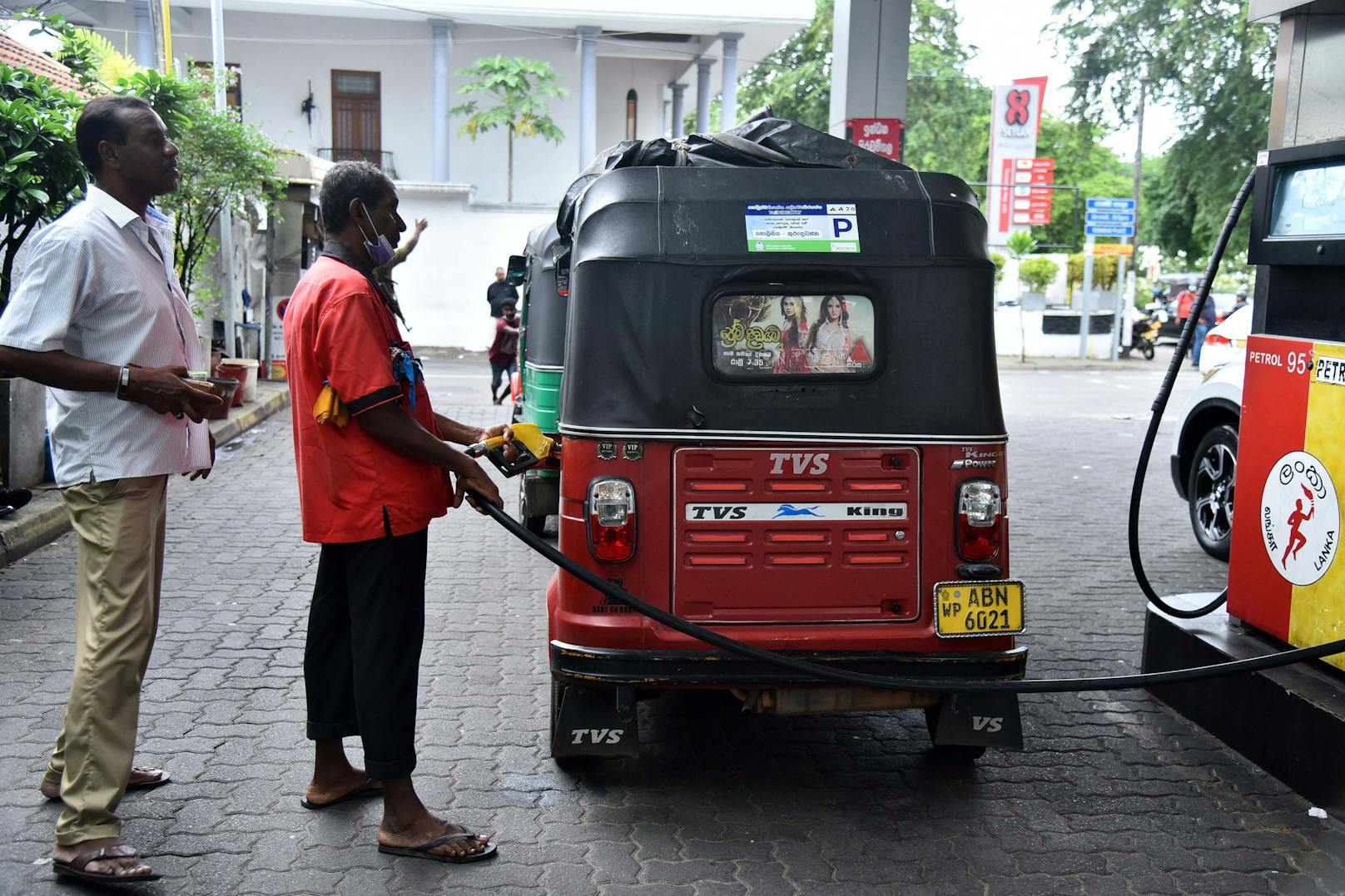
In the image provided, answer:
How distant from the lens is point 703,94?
1265 inches

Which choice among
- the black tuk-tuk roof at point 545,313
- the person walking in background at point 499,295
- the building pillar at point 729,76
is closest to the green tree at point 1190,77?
the building pillar at point 729,76

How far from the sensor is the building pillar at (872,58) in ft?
40.5

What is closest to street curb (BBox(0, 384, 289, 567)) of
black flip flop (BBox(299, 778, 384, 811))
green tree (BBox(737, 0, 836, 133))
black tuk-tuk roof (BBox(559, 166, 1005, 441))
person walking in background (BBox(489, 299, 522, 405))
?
black flip flop (BBox(299, 778, 384, 811))

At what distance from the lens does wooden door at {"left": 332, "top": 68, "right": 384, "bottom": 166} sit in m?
31.0

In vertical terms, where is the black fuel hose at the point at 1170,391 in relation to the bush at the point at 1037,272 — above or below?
below

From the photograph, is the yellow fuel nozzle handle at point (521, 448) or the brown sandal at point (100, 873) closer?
the brown sandal at point (100, 873)

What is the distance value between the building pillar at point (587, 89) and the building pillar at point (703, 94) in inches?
117

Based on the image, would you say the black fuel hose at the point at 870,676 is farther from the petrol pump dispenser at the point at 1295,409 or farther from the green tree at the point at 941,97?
the green tree at the point at 941,97

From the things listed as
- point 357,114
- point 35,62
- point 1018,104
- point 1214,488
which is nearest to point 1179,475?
point 1214,488

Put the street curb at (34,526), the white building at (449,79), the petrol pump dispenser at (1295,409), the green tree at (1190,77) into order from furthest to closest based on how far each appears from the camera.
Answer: the white building at (449,79)
the green tree at (1190,77)
the street curb at (34,526)
the petrol pump dispenser at (1295,409)

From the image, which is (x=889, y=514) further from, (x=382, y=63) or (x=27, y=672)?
(x=382, y=63)

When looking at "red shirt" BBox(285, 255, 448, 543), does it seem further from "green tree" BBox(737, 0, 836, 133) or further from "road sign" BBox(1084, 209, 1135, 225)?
"green tree" BBox(737, 0, 836, 133)

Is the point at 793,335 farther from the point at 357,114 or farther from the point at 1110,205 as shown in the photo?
the point at 357,114

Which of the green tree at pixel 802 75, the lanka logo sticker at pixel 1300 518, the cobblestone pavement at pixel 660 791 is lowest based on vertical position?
the cobblestone pavement at pixel 660 791
